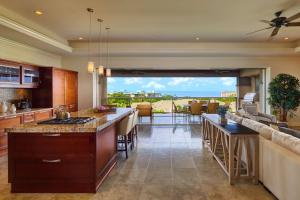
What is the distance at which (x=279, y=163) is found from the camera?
9.52 ft

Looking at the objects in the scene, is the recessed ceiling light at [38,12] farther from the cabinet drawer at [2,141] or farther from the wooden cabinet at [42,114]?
the cabinet drawer at [2,141]

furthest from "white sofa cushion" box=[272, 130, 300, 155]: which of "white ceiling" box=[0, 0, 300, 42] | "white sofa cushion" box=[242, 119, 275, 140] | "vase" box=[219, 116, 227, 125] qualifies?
"white ceiling" box=[0, 0, 300, 42]

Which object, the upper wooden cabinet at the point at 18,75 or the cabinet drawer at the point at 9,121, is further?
the upper wooden cabinet at the point at 18,75

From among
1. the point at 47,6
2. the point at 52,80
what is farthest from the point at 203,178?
the point at 52,80

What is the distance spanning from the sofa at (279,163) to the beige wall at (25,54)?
5.51 meters

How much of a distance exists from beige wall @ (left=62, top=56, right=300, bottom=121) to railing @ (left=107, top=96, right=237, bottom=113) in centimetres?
280

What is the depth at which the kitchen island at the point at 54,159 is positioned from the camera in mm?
3244

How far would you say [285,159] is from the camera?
109 inches

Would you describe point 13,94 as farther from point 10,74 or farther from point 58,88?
point 58,88

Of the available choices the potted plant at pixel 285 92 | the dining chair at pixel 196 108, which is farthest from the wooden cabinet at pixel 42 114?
the potted plant at pixel 285 92

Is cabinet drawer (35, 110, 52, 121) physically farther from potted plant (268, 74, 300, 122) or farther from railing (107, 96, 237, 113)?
potted plant (268, 74, 300, 122)

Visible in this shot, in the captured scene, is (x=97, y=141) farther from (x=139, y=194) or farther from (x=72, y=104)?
(x=72, y=104)

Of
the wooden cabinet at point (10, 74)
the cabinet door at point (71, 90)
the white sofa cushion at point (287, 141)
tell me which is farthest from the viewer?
the cabinet door at point (71, 90)

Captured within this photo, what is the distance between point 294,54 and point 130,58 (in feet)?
17.6
